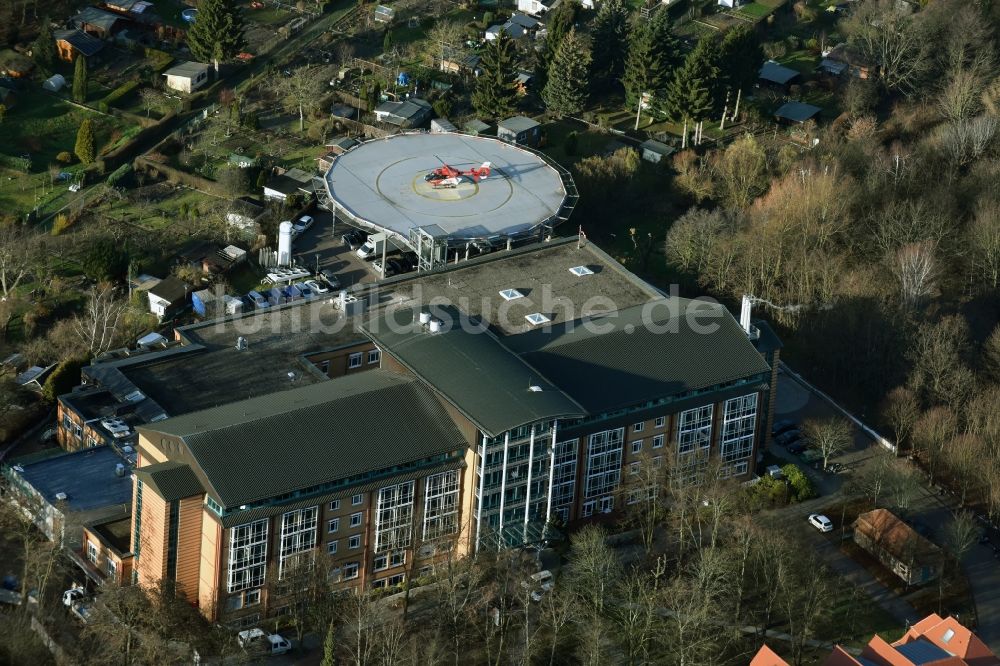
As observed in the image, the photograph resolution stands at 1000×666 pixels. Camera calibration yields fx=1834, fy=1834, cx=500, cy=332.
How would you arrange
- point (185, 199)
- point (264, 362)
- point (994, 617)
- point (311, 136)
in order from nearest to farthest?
1. point (994, 617)
2. point (264, 362)
3. point (185, 199)
4. point (311, 136)

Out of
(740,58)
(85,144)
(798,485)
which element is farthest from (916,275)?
(85,144)

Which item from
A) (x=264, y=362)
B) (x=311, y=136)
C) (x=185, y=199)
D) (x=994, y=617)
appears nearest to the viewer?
(x=994, y=617)

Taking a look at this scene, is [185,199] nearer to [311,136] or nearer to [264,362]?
[311,136]

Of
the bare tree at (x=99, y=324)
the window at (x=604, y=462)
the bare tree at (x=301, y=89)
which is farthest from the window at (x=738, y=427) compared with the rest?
the bare tree at (x=301, y=89)

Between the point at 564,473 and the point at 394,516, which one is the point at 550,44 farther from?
the point at 394,516

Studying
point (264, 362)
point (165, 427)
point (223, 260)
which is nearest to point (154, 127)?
point (223, 260)

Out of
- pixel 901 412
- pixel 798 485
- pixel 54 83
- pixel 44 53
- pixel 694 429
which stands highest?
pixel 44 53
